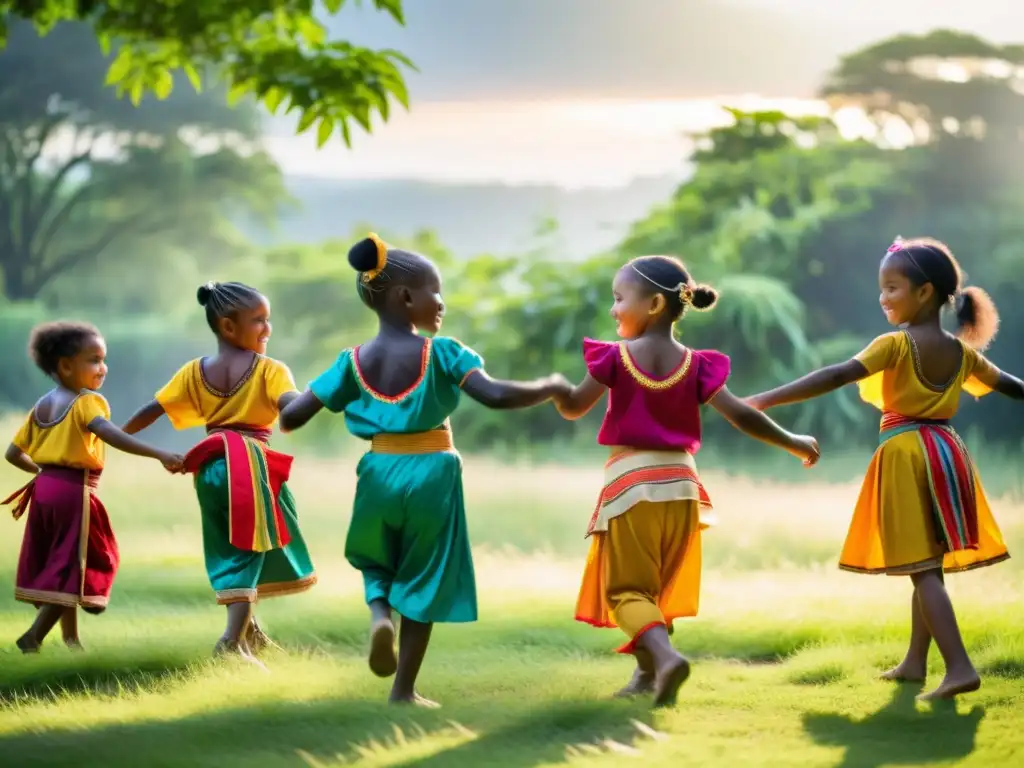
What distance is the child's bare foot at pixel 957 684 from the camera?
4426 millimetres

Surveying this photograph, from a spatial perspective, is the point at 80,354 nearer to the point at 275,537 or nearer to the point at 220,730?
the point at 275,537

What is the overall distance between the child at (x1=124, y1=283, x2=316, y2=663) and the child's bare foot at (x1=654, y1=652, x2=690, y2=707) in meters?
1.64

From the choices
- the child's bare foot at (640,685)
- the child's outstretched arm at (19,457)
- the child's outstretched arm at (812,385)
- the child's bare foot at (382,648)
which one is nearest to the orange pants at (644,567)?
the child's bare foot at (640,685)

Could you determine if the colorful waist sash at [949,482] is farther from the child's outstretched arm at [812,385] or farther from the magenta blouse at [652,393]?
the magenta blouse at [652,393]

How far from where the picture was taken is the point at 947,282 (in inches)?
187

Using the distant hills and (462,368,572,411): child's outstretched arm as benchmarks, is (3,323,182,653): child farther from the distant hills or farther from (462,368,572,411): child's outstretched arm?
the distant hills

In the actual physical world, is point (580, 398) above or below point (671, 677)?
above

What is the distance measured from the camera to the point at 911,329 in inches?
187

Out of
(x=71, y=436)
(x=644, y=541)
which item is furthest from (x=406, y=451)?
(x=71, y=436)

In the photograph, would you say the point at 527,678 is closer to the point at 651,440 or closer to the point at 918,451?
the point at 651,440

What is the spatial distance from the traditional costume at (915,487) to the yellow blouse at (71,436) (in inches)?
111

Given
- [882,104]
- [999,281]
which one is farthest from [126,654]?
[882,104]

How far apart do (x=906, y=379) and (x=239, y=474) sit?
238 centimetres

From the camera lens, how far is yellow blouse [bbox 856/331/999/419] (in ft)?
15.4
